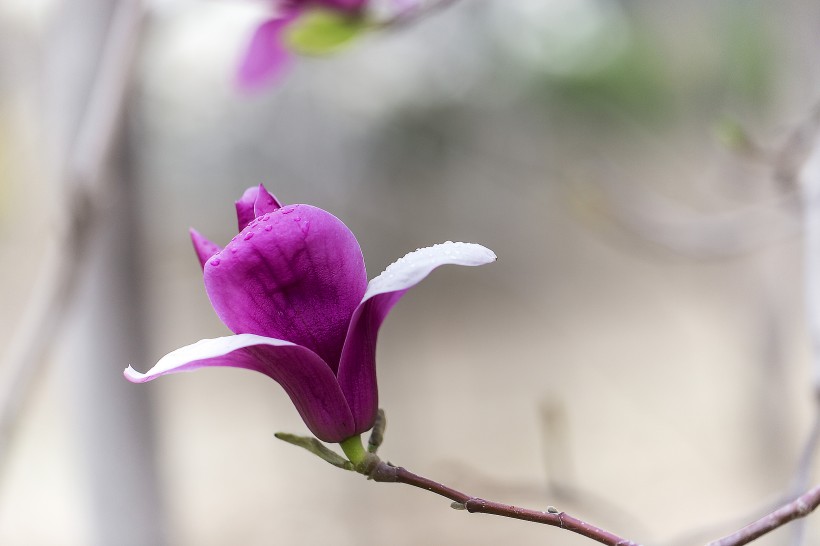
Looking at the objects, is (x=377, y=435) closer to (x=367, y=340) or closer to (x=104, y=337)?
(x=367, y=340)

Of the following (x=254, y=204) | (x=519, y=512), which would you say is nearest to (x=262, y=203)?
(x=254, y=204)

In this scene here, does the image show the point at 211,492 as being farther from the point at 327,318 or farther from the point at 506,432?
the point at 327,318

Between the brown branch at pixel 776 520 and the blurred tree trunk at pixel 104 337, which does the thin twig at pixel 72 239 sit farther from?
the brown branch at pixel 776 520

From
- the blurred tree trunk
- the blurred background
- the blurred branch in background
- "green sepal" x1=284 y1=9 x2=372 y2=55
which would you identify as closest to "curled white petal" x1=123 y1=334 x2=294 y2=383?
"green sepal" x1=284 y1=9 x2=372 y2=55

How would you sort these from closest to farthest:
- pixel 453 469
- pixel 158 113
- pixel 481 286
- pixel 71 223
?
pixel 71 223, pixel 453 469, pixel 158 113, pixel 481 286

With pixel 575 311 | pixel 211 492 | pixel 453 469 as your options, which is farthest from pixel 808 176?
pixel 575 311

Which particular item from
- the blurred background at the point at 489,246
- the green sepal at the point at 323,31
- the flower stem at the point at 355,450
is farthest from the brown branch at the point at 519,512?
the blurred background at the point at 489,246
